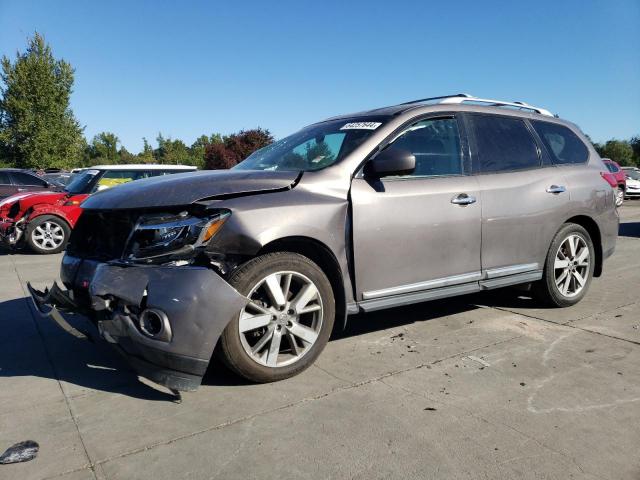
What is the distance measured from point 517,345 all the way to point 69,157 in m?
32.7

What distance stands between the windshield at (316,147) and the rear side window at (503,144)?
103cm

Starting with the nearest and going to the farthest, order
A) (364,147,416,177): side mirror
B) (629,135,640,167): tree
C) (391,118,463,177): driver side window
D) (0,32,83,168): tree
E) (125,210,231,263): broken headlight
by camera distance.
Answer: (125,210,231,263): broken headlight → (364,147,416,177): side mirror → (391,118,463,177): driver side window → (0,32,83,168): tree → (629,135,640,167): tree

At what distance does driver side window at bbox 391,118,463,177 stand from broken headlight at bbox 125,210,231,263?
1616 millimetres

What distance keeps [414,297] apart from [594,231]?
2.49 meters

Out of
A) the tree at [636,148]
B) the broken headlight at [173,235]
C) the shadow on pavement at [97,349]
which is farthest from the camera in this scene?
the tree at [636,148]

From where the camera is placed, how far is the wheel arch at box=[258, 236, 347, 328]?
335 cm

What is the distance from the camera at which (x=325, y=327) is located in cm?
345

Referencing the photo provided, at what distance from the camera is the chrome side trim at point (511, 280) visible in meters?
4.33

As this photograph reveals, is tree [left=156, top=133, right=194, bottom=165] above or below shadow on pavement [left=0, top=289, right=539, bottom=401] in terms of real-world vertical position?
above

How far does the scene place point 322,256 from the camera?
3.52 m

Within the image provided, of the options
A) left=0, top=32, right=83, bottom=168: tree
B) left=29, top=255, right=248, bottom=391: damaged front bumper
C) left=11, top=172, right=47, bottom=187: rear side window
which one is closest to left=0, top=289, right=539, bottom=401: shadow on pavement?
left=29, top=255, right=248, bottom=391: damaged front bumper

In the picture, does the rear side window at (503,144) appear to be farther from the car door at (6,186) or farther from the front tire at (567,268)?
the car door at (6,186)

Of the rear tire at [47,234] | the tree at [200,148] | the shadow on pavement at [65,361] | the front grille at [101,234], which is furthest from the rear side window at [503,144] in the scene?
the tree at [200,148]

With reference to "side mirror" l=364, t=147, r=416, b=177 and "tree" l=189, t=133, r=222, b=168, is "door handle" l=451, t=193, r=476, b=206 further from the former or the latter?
"tree" l=189, t=133, r=222, b=168
